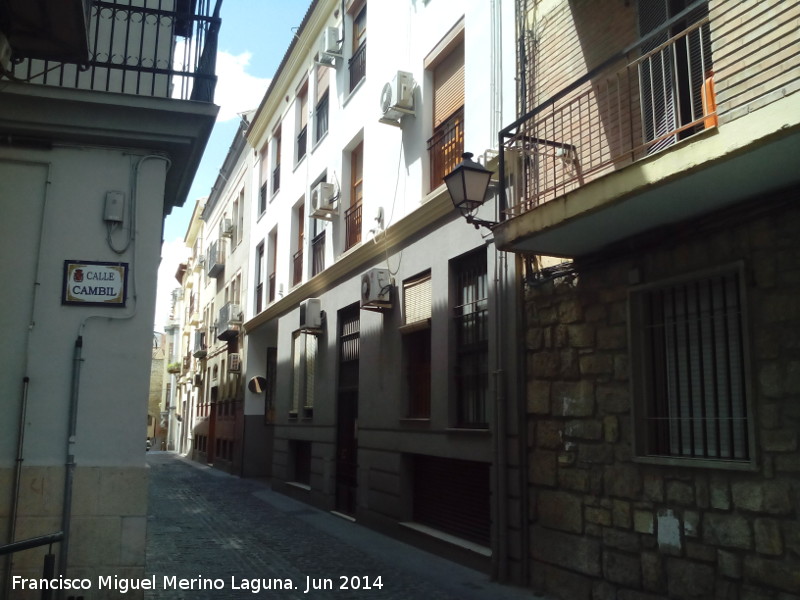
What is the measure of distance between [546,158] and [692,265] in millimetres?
2441

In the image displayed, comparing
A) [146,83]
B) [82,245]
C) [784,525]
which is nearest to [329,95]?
[146,83]

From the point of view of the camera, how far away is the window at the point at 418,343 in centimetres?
1103

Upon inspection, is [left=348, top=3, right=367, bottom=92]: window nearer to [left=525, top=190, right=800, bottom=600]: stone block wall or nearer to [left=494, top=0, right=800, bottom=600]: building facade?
Answer: [left=494, top=0, right=800, bottom=600]: building facade

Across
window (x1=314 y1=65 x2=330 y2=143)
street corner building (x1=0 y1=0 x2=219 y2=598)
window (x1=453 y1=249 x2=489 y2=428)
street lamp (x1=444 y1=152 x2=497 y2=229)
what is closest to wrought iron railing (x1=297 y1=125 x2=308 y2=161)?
window (x1=314 y1=65 x2=330 y2=143)

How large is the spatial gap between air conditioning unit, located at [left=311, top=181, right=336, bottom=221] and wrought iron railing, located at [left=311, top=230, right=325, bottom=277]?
932mm

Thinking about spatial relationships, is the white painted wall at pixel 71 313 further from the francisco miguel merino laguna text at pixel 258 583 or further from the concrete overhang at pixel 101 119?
the francisco miguel merino laguna text at pixel 258 583

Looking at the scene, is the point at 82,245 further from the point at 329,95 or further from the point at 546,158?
the point at 329,95

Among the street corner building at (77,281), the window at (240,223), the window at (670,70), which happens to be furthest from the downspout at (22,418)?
the window at (240,223)

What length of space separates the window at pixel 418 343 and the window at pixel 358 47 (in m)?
5.08

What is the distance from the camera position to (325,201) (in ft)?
49.7

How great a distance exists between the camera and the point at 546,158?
8398 mm

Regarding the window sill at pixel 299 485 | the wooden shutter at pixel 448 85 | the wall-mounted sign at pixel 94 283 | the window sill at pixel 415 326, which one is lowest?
the window sill at pixel 299 485

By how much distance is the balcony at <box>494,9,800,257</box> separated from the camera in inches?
207

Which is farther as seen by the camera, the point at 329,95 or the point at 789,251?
the point at 329,95
